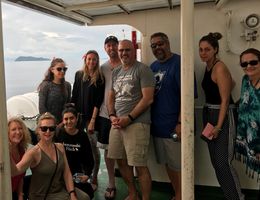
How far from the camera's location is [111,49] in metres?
3.22

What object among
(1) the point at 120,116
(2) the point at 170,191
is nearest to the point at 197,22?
(1) the point at 120,116

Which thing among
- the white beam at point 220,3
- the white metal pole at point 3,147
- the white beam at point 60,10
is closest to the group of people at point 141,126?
the white beam at point 220,3

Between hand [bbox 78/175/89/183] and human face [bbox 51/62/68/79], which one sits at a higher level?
human face [bbox 51/62/68/79]

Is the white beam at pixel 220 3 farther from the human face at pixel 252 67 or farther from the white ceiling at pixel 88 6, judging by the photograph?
the human face at pixel 252 67

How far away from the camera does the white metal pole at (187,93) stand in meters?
1.10

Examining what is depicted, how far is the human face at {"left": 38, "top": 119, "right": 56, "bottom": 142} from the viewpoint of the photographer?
236cm

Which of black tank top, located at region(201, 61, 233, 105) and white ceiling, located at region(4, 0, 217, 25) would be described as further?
white ceiling, located at region(4, 0, 217, 25)

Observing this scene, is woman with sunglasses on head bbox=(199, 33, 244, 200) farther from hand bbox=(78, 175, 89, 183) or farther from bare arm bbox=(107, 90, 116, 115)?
hand bbox=(78, 175, 89, 183)

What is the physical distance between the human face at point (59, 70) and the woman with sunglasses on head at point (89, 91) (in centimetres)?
18

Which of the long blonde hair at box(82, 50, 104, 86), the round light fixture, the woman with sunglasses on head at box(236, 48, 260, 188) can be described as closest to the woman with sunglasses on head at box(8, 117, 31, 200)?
the long blonde hair at box(82, 50, 104, 86)

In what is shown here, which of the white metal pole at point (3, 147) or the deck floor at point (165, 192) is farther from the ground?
the white metal pole at point (3, 147)

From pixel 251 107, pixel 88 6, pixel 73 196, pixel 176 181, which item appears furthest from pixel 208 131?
pixel 88 6

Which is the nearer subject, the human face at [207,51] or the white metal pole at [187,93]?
the white metal pole at [187,93]

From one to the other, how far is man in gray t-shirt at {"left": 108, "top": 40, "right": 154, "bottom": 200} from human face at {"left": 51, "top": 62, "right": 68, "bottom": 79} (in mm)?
679
